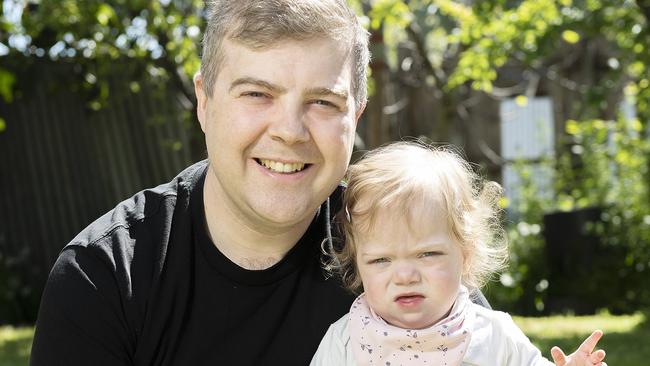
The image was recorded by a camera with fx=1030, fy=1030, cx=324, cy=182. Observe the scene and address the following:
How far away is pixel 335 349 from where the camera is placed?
8.38ft

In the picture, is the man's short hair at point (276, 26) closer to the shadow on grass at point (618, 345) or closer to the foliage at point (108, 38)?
the shadow on grass at point (618, 345)

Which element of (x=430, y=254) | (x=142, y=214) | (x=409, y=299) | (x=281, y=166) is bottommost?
(x=409, y=299)

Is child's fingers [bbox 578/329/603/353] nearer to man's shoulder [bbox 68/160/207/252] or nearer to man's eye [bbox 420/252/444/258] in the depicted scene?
man's eye [bbox 420/252/444/258]

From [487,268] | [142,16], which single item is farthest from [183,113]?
[487,268]

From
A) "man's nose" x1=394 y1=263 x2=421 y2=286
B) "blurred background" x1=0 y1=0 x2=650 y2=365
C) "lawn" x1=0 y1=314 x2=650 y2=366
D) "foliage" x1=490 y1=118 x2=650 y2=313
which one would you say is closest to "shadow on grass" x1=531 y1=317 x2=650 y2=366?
"lawn" x1=0 y1=314 x2=650 y2=366

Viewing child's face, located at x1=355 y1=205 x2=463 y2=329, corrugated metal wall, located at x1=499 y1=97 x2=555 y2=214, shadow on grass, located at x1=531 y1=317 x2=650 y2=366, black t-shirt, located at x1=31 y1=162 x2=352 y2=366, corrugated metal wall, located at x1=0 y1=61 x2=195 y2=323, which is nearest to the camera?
black t-shirt, located at x1=31 y1=162 x2=352 y2=366

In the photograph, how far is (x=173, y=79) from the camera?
23.4ft

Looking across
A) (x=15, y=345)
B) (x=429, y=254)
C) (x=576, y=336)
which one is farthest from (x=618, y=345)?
(x=15, y=345)

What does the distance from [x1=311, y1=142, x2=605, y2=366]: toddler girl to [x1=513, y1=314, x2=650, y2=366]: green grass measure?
8.31 feet

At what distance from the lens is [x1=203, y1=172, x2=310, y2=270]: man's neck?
2.57 meters

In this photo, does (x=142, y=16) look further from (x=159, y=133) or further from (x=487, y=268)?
(x=487, y=268)

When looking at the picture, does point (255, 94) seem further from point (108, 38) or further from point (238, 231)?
point (108, 38)

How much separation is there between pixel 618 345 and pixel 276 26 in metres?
3.74

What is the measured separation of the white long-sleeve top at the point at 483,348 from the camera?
2549 mm
